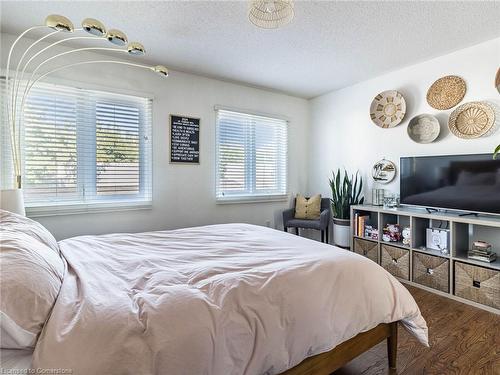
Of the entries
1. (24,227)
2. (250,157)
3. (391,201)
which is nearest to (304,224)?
(391,201)

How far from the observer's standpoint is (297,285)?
119 cm

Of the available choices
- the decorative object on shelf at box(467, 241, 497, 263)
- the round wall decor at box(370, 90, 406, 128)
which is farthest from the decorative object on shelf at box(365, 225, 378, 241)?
the round wall decor at box(370, 90, 406, 128)

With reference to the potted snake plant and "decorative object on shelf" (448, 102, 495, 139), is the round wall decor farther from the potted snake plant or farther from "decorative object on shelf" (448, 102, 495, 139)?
the potted snake plant

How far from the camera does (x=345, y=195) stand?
352 centimetres

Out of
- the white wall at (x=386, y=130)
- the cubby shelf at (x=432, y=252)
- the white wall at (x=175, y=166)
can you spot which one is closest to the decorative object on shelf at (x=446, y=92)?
the white wall at (x=386, y=130)

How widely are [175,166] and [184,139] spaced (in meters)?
0.35

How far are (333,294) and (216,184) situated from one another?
2465 millimetres

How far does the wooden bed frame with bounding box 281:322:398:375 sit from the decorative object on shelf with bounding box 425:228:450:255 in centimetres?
149

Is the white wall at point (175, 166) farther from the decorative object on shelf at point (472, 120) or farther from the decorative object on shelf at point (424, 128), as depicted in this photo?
the decorative object on shelf at point (472, 120)

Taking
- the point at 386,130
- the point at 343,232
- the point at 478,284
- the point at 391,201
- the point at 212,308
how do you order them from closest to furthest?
the point at 212,308 → the point at 478,284 → the point at 391,201 → the point at 386,130 → the point at 343,232

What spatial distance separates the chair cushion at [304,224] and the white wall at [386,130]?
0.71m

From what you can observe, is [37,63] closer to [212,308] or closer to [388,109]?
[212,308]

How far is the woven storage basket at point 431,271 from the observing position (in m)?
2.46

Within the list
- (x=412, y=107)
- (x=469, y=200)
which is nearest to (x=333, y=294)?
(x=469, y=200)
